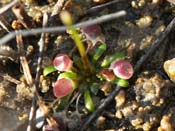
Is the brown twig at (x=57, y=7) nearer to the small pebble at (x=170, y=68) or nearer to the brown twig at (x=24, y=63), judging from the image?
the brown twig at (x=24, y=63)

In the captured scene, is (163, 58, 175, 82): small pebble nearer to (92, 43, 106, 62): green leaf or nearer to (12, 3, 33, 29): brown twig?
(92, 43, 106, 62): green leaf

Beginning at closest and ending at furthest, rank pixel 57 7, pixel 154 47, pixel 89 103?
pixel 89 103 < pixel 154 47 < pixel 57 7

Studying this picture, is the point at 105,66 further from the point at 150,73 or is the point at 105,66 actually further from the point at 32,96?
the point at 32,96

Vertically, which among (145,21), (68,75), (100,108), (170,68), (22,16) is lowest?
(100,108)

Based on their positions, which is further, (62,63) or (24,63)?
(24,63)

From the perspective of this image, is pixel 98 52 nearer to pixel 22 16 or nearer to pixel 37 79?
pixel 37 79

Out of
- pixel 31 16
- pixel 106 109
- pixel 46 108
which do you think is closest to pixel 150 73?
pixel 106 109

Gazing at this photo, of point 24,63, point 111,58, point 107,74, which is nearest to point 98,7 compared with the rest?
point 111,58
